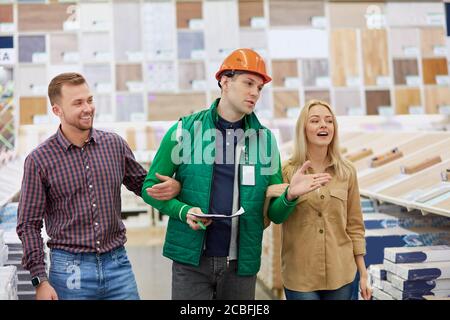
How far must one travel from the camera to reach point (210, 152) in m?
2.10

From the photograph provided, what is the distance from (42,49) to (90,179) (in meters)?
4.44

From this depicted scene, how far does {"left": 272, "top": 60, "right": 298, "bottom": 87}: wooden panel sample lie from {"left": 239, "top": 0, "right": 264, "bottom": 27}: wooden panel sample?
0.59 metres

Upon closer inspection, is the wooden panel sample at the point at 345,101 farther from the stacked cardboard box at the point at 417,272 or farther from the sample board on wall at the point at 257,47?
the stacked cardboard box at the point at 417,272

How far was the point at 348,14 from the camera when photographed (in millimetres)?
6586

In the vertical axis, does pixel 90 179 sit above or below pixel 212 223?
above

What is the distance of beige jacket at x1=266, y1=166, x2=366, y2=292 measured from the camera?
2.23 meters

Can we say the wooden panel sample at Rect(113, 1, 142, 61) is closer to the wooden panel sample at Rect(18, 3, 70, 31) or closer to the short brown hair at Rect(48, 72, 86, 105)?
the wooden panel sample at Rect(18, 3, 70, 31)

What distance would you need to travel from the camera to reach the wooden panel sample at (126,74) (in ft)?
20.6

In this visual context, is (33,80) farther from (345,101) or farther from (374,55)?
(374,55)

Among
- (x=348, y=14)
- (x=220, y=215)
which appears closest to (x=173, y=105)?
(x=348, y=14)

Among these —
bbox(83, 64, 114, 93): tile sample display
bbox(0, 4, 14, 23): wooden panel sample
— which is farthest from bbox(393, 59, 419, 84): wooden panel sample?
bbox(0, 4, 14, 23): wooden panel sample

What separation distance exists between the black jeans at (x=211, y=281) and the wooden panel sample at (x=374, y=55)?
5044 mm
